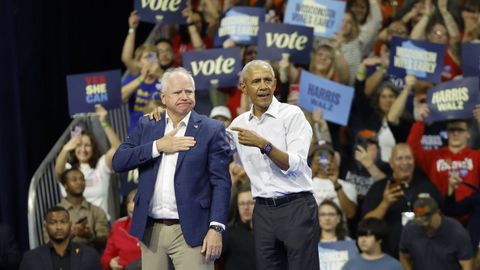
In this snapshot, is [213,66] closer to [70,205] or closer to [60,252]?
[70,205]

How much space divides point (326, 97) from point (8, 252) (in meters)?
2.78

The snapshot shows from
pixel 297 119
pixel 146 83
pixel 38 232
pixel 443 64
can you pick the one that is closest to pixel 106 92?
pixel 146 83

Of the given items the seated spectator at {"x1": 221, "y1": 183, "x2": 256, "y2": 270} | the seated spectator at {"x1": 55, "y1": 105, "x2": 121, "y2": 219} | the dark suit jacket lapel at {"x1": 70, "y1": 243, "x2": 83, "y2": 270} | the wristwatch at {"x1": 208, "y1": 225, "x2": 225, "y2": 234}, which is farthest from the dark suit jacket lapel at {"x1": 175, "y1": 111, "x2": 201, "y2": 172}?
the seated spectator at {"x1": 55, "y1": 105, "x2": 121, "y2": 219}

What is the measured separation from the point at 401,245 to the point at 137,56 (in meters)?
2.99

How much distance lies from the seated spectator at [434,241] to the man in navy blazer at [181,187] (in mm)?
2864

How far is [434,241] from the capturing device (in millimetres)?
8070

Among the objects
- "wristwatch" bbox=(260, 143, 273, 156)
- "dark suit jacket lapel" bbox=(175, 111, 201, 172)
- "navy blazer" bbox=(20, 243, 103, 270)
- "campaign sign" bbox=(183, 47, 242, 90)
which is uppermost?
"dark suit jacket lapel" bbox=(175, 111, 201, 172)

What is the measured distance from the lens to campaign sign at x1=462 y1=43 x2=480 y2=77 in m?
8.93

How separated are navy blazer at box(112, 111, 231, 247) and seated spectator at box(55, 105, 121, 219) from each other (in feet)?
12.0

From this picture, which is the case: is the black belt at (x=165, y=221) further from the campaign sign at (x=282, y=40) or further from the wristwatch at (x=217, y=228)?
the campaign sign at (x=282, y=40)

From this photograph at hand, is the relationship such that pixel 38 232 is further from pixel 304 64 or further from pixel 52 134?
pixel 304 64

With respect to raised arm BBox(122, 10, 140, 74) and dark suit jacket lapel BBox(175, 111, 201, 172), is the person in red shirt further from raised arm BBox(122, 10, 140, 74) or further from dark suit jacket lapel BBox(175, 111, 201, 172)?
dark suit jacket lapel BBox(175, 111, 201, 172)

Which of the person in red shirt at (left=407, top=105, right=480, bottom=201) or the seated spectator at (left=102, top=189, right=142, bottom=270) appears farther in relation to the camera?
the person in red shirt at (left=407, top=105, right=480, bottom=201)

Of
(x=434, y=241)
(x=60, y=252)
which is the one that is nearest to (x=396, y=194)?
(x=434, y=241)
